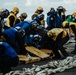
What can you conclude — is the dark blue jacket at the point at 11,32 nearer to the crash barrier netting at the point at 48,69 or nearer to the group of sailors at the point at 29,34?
the group of sailors at the point at 29,34

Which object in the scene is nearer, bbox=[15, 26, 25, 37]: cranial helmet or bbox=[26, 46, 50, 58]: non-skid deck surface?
bbox=[15, 26, 25, 37]: cranial helmet

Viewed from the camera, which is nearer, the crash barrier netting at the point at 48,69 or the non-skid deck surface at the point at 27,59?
the crash barrier netting at the point at 48,69

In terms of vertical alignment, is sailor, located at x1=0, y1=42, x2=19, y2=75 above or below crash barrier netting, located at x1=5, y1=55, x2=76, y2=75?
above

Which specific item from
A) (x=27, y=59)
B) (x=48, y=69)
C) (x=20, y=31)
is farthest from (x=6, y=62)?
(x=27, y=59)

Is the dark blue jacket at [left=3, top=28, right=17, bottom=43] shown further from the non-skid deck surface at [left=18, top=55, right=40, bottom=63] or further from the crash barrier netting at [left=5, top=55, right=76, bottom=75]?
the crash barrier netting at [left=5, top=55, right=76, bottom=75]

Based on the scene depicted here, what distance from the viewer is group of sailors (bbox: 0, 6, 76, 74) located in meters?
9.69

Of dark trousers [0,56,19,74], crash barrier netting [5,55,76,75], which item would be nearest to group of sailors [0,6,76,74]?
dark trousers [0,56,19,74]

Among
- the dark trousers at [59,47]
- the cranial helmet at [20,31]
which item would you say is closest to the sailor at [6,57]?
the cranial helmet at [20,31]

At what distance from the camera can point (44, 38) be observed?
15125 mm

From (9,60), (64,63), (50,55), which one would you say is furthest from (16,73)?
(50,55)

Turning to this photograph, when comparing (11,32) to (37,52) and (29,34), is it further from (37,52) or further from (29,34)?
(29,34)

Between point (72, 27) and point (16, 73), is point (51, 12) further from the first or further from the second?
point (16, 73)

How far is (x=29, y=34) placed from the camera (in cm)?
1487

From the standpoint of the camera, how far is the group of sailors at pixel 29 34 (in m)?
→ 9.69
